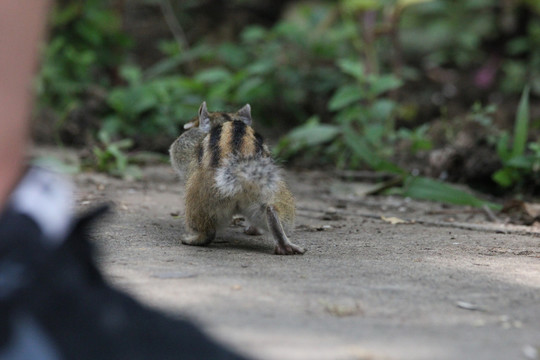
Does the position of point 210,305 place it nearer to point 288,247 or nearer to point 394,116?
point 288,247

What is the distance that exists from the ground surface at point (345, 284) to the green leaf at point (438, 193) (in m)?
0.29

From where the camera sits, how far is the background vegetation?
259 inches

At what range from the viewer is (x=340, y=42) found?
9375mm

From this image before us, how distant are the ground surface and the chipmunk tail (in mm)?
309

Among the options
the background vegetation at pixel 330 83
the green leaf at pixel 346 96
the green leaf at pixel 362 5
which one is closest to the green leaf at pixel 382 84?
the background vegetation at pixel 330 83

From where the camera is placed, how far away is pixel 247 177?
12.4ft

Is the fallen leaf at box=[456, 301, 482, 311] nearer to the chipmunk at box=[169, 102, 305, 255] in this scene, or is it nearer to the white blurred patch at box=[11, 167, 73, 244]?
the chipmunk at box=[169, 102, 305, 255]

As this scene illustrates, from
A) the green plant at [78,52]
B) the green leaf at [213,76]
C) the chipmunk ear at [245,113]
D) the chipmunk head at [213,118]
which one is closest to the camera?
the chipmunk head at [213,118]

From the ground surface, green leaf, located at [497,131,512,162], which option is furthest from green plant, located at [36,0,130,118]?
green leaf, located at [497,131,512,162]

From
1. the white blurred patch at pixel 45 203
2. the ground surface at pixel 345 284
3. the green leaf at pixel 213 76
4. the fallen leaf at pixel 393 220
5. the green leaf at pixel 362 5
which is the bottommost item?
the ground surface at pixel 345 284

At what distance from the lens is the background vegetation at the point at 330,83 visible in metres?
6.57

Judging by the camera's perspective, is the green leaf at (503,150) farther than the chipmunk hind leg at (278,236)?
Yes

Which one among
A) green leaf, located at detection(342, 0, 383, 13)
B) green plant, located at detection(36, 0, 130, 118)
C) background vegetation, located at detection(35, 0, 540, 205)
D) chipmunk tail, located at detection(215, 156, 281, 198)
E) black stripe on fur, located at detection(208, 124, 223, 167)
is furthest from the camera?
green plant, located at detection(36, 0, 130, 118)

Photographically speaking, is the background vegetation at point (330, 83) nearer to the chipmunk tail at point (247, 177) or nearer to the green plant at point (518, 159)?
the green plant at point (518, 159)
